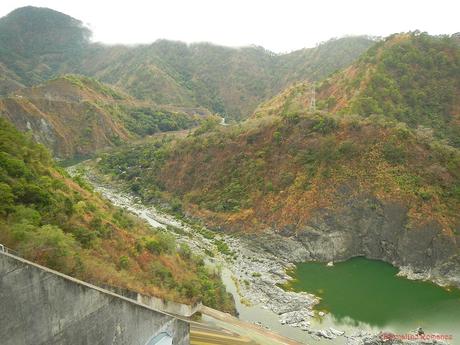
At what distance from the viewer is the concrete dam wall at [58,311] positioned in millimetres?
12492

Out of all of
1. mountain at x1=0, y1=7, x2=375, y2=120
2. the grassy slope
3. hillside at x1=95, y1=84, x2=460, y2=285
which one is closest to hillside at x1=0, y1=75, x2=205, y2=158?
mountain at x1=0, y1=7, x2=375, y2=120

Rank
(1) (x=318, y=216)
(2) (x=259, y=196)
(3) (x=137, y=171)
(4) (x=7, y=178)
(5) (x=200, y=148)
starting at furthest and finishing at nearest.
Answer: (3) (x=137, y=171), (5) (x=200, y=148), (2) (x=259, y=196), (1) (x=318, y=216), (4) (x=7, y=178)

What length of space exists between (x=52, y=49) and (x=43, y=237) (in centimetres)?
19513

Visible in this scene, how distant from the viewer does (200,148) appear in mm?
59875

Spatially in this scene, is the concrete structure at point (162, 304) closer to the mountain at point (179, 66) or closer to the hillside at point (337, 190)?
the hillside at point (337, 190)

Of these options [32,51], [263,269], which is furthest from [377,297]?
[32,51]

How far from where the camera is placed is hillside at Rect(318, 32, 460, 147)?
58.4 metres

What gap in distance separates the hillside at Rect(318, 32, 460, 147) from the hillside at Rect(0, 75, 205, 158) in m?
45.7

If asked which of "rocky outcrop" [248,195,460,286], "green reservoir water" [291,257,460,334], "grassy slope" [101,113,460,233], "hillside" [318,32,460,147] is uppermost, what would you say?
"hillside" [318,32,460,147]

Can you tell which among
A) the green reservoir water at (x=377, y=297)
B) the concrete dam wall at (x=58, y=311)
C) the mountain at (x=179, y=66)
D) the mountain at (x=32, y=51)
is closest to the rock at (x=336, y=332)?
the green reservoir water at (x=377, y=297)

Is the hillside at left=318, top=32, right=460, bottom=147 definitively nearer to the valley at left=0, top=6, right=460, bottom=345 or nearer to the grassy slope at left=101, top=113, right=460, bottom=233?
the valley at left=0, top=6, right=460, bottom=345

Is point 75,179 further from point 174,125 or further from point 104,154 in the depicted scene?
point 174,125

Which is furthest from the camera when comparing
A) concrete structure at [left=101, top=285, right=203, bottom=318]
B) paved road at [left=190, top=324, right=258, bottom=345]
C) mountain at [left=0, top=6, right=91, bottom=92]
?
mountain at [left=0, top=6, right=91, bottom=92]

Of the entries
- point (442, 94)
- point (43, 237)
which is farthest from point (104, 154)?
point (43, 237)
